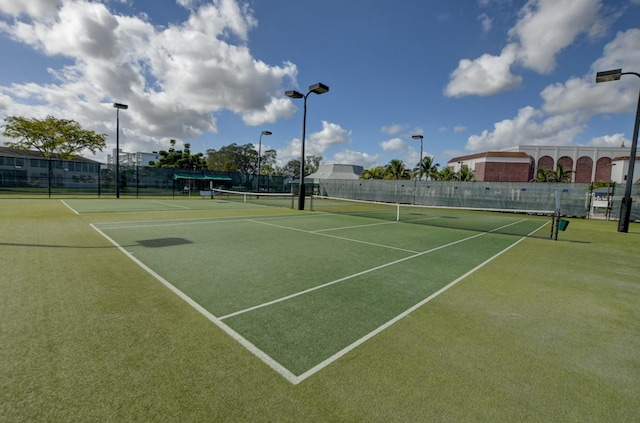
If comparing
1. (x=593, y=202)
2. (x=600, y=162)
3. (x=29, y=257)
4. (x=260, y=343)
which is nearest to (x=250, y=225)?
(x=29, y=257)

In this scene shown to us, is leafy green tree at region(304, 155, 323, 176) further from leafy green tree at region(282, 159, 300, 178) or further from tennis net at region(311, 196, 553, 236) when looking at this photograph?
tennis net at region(311, 196, 553, 236)

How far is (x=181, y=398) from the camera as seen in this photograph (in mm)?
2369

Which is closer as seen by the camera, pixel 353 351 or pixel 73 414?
pixel 73 414

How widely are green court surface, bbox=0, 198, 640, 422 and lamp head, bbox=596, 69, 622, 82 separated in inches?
439

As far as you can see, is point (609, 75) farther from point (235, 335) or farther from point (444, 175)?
point (444, 175)

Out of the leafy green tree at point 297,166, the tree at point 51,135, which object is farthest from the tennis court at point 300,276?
the leafy green tree at point 297,166

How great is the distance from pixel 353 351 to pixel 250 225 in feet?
31.7

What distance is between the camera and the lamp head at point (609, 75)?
1332cm

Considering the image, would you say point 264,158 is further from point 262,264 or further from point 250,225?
point 262,264

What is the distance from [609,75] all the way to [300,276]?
17.2 m

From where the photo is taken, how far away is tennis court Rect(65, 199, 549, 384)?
3.41 m

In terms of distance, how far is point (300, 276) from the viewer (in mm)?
5645

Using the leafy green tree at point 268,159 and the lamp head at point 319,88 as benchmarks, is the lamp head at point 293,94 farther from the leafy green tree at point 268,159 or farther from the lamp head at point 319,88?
the leafy green tree at point 268,159

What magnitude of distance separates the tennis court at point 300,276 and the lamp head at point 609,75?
9.64 metres
